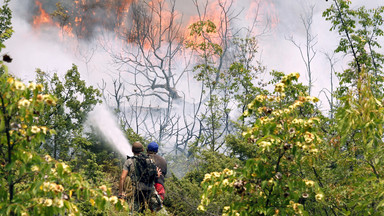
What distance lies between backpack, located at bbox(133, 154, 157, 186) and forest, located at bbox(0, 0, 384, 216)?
515mm

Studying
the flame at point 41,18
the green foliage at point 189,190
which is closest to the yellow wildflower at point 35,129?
the green foliage at point 189,190

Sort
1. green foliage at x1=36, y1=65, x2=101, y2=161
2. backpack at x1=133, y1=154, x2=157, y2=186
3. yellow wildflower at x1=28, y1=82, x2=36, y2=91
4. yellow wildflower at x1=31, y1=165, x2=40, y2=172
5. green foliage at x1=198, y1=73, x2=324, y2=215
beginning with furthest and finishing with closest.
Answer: green foliage at x1=36, y1=65, x2=101, y2=161 < backpack at x1=133, y1=154, x2=157, y2=186 < green foliage at x1=198, y1=73, x2=324, y2=215 < yellow wildflower at x1=31, y1=165, x2=40, y2=172 < yellow wildflower at x1=28, y1=82, x2=36, y2=91

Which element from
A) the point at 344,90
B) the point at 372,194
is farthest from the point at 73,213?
the point at 344,90

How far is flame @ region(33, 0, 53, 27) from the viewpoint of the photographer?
32.9 metres

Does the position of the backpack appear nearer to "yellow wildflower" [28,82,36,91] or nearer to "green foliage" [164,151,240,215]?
"green foliage" [164,151,240,215]

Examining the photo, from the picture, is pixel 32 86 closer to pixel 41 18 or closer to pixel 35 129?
pixel 35 129

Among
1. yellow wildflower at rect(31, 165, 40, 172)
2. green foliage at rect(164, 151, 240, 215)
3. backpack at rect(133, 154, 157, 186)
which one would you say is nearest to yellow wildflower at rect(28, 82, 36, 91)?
yellow wildflower at rect(31, 165, 40, 172)

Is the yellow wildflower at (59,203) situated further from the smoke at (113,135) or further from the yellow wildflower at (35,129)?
the smoke at (113,135)

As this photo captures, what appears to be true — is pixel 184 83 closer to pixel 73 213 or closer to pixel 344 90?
pixel 344 90

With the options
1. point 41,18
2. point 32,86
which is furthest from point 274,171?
point 41,18

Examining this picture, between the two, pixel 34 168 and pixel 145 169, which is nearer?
pixel 34 168

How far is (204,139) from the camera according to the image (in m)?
14.6

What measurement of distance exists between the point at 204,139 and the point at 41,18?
23.8m

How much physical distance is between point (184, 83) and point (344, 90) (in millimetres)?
21060
